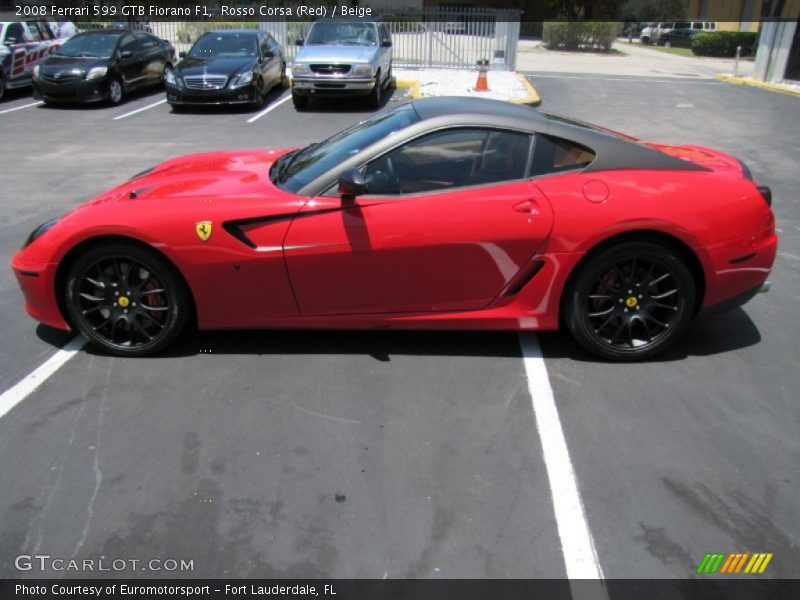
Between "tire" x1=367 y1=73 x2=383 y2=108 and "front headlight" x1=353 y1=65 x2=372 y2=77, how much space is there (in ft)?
1.18

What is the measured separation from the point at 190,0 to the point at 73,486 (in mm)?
41862

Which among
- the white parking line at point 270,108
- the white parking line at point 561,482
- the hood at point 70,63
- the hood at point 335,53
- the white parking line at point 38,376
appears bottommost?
the white parking line at point 38,376

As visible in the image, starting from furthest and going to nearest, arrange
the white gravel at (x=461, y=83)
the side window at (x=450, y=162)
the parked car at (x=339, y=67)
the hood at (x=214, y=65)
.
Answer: the white gravel at (x=461, y=83), the parked car at (x=339, y=67), the hood at (x=214, y=65), the side window at (x=450, y=162)

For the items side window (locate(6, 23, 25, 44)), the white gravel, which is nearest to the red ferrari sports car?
the white gravel

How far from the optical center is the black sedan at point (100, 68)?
13.6 metres

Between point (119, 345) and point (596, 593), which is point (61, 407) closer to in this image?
point (119, 345)

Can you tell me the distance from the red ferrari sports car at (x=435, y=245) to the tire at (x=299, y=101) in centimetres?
1040

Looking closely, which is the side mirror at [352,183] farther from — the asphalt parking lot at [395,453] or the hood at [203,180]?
the asphalt parking lot at [395,453]

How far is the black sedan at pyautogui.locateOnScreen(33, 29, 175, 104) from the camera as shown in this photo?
1356 centimetres

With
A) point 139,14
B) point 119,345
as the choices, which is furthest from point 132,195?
point 139,14

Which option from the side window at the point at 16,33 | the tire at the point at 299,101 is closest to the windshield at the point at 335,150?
the tire at the point at 299,101

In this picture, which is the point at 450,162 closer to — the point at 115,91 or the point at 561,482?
the point at 561,482

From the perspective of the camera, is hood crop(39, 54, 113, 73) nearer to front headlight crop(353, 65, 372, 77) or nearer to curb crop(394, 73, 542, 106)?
front headlight crop(353, 65, 372, 77)

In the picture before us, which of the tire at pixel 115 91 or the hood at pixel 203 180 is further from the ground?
the hood at pixel 203 180
